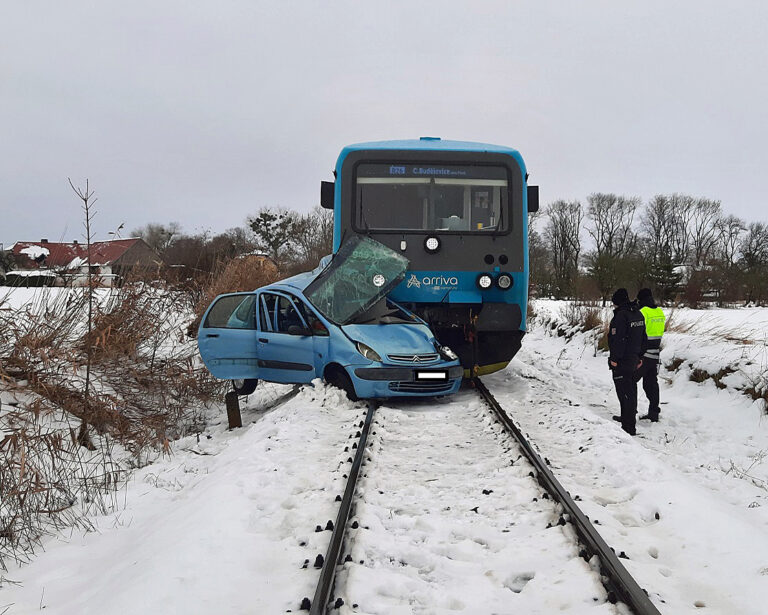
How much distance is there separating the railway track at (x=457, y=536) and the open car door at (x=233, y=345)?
340 cm

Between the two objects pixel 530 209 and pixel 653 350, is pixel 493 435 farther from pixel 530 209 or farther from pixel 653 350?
pixel 530 209

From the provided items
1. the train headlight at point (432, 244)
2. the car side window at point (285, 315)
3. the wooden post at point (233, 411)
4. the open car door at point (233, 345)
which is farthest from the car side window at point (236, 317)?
the train headlight at point (432, 244)

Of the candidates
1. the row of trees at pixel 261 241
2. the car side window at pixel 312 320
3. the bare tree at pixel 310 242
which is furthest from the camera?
the bare tree at pixel 310 242

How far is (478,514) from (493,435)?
220cm

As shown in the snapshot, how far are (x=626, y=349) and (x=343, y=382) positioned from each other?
11.7 feet

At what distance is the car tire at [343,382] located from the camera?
7574mm

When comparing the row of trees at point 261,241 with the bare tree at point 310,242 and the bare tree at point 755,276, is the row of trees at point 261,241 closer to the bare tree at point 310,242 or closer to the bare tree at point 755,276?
the bare tree at point 310,242

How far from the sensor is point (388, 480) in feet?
15.3

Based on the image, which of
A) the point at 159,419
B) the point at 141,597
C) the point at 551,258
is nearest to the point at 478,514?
the point at 141,597

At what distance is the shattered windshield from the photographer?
27.2 ft

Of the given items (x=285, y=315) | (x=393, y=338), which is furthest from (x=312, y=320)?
(x=393, y=338)

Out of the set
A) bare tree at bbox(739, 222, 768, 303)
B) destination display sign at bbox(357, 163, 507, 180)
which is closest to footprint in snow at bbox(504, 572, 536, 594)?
destination display sign at bbox(357, 163, 507, 180)

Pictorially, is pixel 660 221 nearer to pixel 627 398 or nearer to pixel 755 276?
pixel 755 276

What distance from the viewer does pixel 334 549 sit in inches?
130
